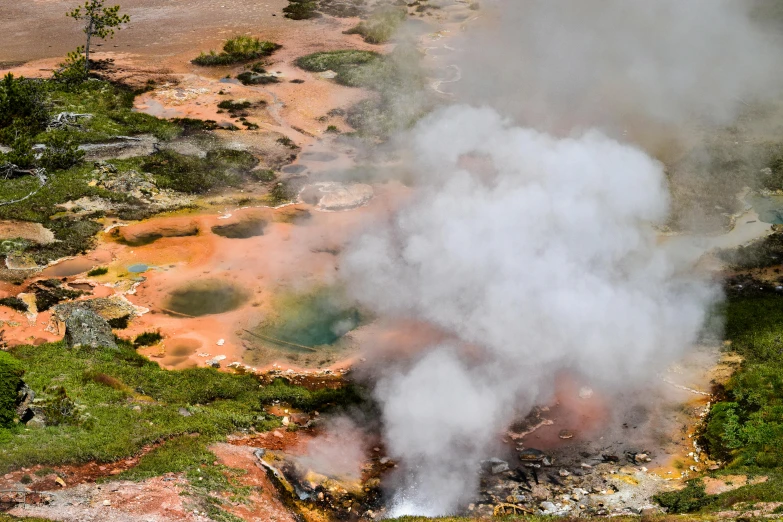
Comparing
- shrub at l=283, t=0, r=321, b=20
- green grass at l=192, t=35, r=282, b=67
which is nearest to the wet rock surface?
green grass at l=192, t=35, r=282, b=67

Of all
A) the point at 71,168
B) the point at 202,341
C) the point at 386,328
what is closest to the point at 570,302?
the point at 386,328

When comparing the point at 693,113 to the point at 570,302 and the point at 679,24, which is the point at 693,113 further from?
the point at 570,302

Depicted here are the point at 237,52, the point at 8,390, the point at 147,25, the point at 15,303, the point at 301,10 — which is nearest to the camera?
the point at 8,390

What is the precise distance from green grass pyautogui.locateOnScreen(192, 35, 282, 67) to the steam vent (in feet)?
8.25

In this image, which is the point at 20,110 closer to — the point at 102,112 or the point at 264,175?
the point at 102,112

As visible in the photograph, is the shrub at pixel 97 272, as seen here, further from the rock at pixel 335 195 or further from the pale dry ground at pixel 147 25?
the pale dry ground at pixel 147 25

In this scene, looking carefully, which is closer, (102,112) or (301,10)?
(102,112)

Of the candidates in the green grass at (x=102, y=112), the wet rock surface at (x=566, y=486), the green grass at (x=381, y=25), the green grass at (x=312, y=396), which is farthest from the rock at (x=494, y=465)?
the green grass at (x=381, y=25)

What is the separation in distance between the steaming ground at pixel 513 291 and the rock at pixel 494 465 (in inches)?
8.3

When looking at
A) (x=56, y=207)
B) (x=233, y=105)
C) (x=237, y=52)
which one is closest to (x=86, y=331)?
(x=56, y=207)

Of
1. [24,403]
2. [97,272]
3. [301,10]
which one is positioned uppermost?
[301,10]

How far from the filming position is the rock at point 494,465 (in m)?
13.4

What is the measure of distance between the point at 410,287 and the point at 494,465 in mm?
6016

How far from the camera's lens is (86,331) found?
16.1 metres
